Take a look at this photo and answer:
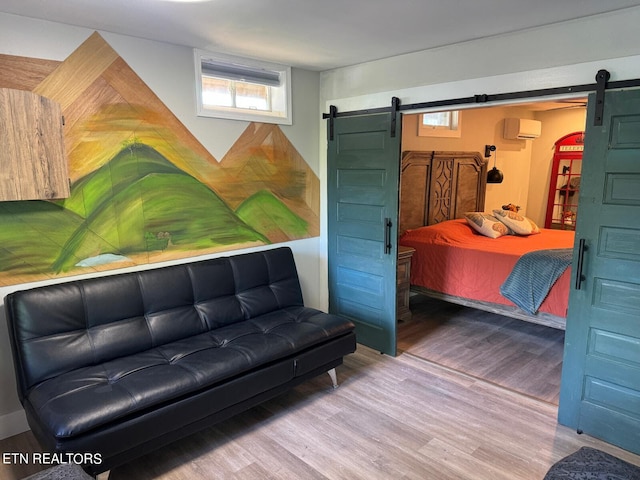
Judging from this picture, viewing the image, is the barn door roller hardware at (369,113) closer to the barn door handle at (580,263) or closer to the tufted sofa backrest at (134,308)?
the tufted sofa backrest at (134,308)

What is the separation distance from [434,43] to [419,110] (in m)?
0.45

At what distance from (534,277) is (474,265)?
0.55 m

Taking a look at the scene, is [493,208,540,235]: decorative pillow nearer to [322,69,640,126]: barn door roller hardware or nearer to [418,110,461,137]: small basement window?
[418,110,461,137]: small basement window

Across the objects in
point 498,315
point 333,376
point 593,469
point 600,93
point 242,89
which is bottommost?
point 498,315

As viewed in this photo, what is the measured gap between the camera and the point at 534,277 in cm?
345

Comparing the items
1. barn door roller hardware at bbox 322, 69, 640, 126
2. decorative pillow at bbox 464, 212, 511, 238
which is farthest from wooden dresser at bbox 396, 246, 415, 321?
barn door roller hardware at bbox 322, 69, 640, 126

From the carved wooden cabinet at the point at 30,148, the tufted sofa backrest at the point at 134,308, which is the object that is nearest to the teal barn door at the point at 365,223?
the tufted sofa backrest at the point at 134,308

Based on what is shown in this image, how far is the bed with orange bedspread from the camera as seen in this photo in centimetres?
341

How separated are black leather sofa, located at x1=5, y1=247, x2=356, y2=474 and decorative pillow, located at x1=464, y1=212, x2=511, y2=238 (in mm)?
2255

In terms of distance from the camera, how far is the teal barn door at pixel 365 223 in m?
3.29

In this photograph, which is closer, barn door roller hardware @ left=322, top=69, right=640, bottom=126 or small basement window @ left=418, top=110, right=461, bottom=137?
barn door roller hardware @ left=322, top=69, right=640, bottom=126

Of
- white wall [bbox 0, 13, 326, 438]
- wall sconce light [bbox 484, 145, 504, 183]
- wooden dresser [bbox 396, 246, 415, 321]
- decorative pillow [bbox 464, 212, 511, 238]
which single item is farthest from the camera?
wall sconce light [bbox 484, 145, 504, 183]

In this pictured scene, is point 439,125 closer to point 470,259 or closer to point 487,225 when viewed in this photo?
point 487,225

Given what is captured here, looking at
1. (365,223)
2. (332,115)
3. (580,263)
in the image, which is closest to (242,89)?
(332,115)
